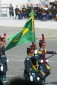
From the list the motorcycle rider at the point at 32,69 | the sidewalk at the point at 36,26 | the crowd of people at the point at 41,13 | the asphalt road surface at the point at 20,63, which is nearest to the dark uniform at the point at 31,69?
the motorcycle rider at the point at 32,69

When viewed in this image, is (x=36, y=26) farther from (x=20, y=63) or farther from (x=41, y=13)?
→ (x=20, y=63)

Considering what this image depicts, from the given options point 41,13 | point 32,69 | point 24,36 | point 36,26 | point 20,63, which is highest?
point 24,36

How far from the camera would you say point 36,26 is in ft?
86.7

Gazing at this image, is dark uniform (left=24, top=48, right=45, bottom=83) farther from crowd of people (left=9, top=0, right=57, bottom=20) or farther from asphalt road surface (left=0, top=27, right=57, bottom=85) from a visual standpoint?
crowd of people (left=9, top=0, right=57, bottom=20)

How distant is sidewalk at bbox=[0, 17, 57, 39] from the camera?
78.4 ft

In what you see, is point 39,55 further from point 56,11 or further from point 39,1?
point 39,1

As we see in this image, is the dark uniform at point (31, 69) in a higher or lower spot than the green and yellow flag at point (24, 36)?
lower

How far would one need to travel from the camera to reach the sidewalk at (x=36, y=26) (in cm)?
2391

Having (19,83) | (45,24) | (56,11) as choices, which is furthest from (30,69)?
(56,11)

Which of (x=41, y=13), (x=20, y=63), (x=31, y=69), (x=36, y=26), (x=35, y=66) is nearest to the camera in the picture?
(x=31, y=69)

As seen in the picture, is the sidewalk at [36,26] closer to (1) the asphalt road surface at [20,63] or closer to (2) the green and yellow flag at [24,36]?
(1) the asphalt road surface at [20,63]

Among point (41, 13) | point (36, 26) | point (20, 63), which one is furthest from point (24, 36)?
point (41, 13)

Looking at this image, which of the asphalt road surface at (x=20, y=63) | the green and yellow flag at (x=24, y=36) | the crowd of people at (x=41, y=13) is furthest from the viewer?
the crowd of people at (x=41, y=13)

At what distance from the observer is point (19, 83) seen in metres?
3.87
